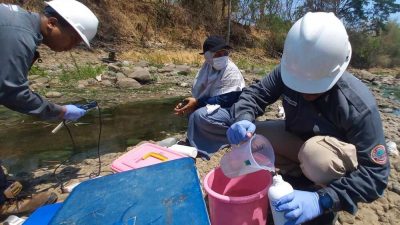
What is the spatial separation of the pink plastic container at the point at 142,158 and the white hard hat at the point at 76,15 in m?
0.84

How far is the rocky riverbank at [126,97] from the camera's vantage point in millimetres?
2359

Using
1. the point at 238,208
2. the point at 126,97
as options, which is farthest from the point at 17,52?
the point at 126,97

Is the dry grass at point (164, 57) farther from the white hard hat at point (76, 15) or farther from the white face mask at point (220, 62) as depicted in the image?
the white hard hat at point (76, 15)

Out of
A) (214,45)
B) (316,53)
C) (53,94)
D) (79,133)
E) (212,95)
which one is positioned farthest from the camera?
(53,94)

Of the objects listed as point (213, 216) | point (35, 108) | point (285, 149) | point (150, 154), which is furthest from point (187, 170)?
point (35, 108)

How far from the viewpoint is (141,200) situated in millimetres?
1435

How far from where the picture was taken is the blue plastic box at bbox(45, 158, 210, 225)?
4.34 ft

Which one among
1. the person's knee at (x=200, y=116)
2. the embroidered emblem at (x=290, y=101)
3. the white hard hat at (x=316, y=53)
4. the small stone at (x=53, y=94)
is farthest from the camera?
the small stone at (x=53, y=94)

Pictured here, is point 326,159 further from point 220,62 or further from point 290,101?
point 220,62

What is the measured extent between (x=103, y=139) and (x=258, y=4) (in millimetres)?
16694

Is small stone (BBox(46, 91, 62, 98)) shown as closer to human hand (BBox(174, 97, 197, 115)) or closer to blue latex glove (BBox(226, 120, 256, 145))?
human hand (BBox(174, 97, 197, 115))

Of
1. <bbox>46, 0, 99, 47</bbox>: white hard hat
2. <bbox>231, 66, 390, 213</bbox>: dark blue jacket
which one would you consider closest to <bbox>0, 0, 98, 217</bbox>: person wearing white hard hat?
<bbox>46, 0, 99, 47</bbox>: white hard hat

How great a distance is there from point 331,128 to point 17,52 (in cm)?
186

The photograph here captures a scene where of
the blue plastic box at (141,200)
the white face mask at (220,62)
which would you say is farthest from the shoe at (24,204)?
the white face mask at (220,62)
